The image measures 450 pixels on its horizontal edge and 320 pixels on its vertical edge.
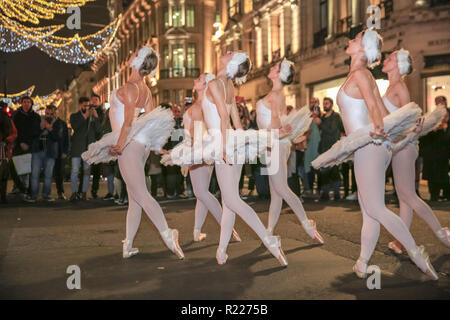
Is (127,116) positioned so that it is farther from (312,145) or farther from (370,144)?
(312,145)

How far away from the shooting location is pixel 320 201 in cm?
1118

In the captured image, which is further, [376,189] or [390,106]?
[390,106]

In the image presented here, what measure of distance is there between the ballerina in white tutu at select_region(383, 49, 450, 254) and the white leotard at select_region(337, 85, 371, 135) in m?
0.98

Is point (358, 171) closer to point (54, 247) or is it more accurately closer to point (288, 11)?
point (54, 247)

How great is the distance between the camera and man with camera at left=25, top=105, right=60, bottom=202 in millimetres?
12234

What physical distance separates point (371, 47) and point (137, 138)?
238 centimetres

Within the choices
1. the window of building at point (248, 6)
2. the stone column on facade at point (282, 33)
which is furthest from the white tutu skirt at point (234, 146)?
the window of building at point (248, 6)

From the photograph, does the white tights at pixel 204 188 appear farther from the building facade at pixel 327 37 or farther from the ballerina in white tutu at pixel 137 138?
the building facade at pixel 327 37

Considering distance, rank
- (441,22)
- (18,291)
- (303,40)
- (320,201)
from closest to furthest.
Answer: (18,291) → (320,201) → (441,22) → (303,40)

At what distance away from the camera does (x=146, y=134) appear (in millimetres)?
5535

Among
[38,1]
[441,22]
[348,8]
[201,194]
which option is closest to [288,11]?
[348,8]

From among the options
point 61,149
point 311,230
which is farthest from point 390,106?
point 61,149

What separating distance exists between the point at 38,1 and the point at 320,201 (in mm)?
8180
